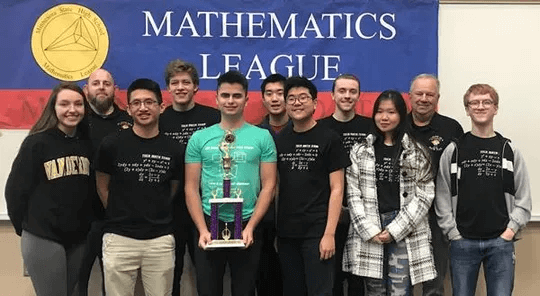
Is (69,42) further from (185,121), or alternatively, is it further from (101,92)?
(185,121)

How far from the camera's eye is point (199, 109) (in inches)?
144

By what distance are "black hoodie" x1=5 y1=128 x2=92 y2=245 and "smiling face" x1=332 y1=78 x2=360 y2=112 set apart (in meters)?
1.57

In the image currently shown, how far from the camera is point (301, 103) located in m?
3.21

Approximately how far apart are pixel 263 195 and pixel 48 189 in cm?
109

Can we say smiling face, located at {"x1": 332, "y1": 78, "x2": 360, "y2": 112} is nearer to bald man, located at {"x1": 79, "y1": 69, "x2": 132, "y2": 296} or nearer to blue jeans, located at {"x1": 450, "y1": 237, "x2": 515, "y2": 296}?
blue jeans, located at {"x1": 450, "y1": 237, "x2": 515, "y2": 296}

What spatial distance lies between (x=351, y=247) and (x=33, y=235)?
1.68 m

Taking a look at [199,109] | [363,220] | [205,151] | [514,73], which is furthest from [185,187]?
[514,73]

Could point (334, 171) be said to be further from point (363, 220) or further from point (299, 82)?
point (299, 82)

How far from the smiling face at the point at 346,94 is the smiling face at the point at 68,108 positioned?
1.50m

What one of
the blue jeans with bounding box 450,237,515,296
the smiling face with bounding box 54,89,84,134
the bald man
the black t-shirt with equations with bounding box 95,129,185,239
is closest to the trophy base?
the black t-shirt with equations with bounding box 95,129,185,239

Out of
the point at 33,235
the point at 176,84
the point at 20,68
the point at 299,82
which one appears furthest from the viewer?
the point at 20,68

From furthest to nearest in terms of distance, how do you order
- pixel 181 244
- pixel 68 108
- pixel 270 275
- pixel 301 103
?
pixel 270 275 < pixel 181 244 < pixel 301 103 < pixel 68 108

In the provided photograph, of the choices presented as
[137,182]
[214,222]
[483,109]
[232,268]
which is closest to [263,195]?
[214,222]

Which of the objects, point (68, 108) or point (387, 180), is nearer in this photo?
point (68, 108)
